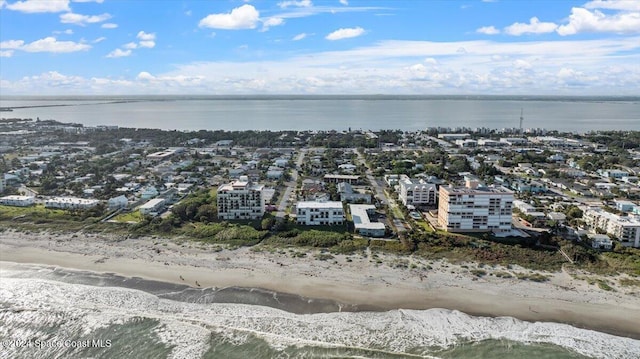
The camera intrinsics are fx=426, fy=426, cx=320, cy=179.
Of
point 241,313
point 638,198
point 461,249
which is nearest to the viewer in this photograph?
point 241,313

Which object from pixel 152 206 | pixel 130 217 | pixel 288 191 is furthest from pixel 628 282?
pixel 130 217

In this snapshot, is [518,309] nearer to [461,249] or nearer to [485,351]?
[485,351]

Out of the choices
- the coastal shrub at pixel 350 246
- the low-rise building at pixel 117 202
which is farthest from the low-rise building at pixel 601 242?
the low-rise building at pixel 117 202

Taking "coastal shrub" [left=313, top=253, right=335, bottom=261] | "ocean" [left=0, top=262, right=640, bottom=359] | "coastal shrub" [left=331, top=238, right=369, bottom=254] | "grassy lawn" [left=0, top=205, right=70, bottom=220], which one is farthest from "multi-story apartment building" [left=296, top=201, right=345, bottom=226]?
"grassy lawn" [left=0, top=205, right=70, bottom=220]

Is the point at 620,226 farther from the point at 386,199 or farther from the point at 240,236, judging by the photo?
the point at 240,236

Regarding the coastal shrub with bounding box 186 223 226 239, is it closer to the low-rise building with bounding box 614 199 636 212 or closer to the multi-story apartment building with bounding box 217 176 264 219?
the multi-story apartment building with bounding box 217 176 264 219

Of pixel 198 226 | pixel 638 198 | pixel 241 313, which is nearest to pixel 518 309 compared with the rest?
pixel 241 313
